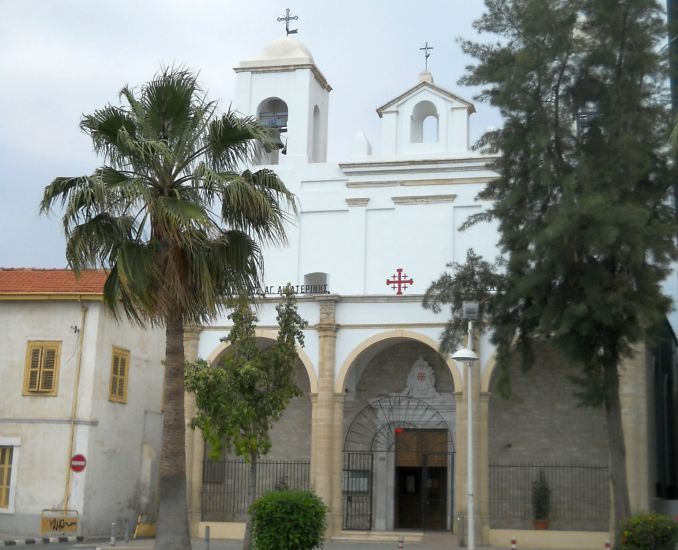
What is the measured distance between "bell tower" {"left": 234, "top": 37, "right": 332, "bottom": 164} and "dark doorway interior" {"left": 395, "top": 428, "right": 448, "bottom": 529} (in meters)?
9.06

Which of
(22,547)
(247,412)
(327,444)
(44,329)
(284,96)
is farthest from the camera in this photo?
(284,96)

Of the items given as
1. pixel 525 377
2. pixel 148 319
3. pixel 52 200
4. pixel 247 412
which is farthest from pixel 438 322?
pixel 52 200

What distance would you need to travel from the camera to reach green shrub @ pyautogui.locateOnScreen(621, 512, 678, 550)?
1830 cm

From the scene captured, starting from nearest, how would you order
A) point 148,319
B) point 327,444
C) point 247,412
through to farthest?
point 148,319
point 247,412
point 327,444

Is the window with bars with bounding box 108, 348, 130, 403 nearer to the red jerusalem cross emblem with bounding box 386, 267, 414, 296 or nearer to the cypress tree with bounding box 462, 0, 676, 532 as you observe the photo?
the red jerusalem cross emblem with bounding box 386, 267, 414, 296

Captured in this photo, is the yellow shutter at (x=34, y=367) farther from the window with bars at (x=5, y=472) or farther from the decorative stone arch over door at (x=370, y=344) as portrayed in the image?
the decorative stone arch over door at (x=370, y=344)

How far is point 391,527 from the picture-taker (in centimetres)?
3019

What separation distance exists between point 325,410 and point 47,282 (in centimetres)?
924

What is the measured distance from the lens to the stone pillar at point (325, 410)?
90.1ft

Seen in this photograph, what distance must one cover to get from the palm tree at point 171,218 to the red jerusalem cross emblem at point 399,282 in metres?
11.4

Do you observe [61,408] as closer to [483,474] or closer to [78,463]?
[78,463]

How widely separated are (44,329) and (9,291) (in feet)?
5.08

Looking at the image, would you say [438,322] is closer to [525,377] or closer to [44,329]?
[525,377]

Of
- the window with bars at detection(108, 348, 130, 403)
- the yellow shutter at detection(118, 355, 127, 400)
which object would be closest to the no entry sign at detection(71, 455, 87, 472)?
the window with bars at detection(108, 348, 130, 403)
